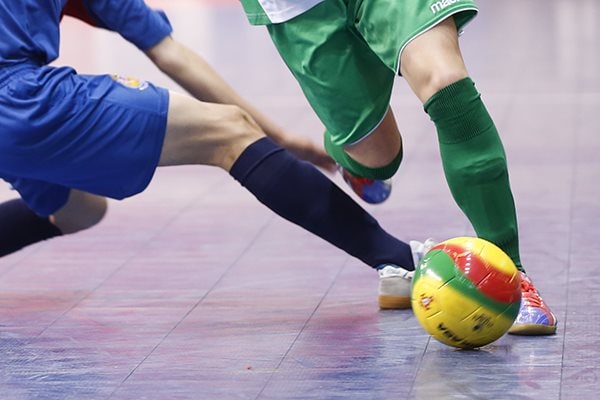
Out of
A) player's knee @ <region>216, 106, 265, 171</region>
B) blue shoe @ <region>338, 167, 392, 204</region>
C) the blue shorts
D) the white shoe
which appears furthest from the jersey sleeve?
the white shoe

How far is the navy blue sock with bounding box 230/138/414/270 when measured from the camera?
385 centimetres

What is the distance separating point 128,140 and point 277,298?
757 mm

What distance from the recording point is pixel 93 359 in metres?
3.60

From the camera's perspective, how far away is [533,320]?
361 centimetres

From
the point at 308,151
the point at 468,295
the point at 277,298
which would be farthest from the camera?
the point at 308,151

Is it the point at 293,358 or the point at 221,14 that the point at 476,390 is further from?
the point at 221,14

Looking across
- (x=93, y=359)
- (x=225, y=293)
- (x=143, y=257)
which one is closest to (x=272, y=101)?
(x=143, y=257)

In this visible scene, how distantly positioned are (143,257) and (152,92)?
3.83 feet

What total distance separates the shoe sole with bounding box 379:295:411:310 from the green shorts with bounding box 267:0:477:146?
0.47m

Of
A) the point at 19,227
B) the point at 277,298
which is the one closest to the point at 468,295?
the point at 277,298

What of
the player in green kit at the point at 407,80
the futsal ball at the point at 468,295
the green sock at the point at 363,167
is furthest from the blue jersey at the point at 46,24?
the futsal ball at the point at 468,295

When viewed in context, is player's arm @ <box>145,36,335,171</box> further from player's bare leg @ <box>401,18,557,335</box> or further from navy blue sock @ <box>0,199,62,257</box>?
player's bare leg @ <box>401,18,557,335</box>

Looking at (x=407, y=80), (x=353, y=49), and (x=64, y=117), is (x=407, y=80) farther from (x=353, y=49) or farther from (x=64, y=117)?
(x=64, y=117)

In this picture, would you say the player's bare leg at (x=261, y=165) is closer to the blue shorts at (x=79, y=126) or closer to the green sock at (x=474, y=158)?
the blue shorts at (x=79, y=126)
